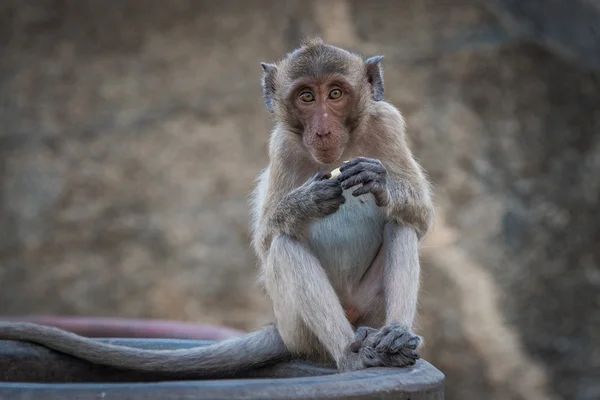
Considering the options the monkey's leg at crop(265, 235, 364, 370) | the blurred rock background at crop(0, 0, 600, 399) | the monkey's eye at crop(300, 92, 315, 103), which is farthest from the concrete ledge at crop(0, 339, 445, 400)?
the blurred rock background at crop(0, 0, 600, 399)

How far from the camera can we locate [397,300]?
4918 millimetres

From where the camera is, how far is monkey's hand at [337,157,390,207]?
4.77 meters

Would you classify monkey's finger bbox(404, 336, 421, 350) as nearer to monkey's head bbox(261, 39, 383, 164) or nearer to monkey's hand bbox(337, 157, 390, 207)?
monkey's hand bbox(337, 157, 390, 207)

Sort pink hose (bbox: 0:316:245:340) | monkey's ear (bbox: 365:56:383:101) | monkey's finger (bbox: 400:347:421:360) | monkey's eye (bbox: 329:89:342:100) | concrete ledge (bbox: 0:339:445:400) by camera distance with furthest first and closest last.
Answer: pink hose (bbox: 0:316:245:340) < monkey's ear (bbox: 365:56:383:101) < monkey's eye (bbox: 329:89:342:100) < monkey's finger (bbox: 400:347:421:360) < concrete ledge (bbox: 0:339:445:400)

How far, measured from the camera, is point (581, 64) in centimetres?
880

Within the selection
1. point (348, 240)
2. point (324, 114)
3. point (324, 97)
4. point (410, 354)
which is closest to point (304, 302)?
point (348, 240)

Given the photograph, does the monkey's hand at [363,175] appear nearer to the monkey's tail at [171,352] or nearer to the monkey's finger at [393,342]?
the monkey's finger at [393,342]

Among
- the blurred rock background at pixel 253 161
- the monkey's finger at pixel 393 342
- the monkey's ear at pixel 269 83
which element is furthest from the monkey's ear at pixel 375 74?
the blurred rock background at pixel 253 161

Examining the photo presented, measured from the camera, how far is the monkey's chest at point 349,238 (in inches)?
207

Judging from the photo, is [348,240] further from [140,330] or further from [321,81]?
[140,330]

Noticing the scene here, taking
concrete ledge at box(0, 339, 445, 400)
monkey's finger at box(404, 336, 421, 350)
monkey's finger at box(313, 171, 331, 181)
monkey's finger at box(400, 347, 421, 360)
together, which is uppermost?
monkey's finger at box(313, 171, 331, 181)

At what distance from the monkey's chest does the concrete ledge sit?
60 cm

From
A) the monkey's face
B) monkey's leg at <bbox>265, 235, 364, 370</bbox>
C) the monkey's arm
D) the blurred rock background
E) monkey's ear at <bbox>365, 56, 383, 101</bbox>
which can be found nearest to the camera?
monkey's leg at <bbox>265, 235, 364, 370</bbox>

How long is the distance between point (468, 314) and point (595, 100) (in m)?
2.27
